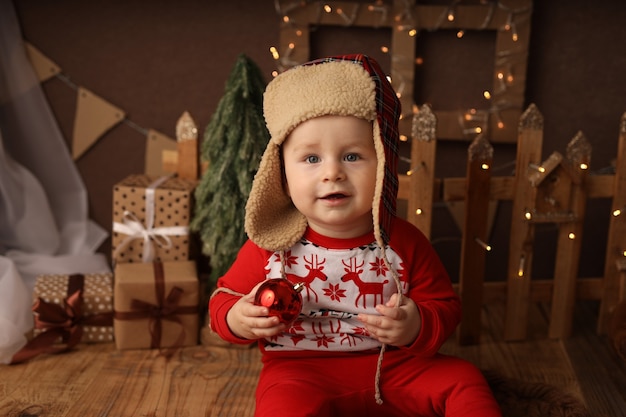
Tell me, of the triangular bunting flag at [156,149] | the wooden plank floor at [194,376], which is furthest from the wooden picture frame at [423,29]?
the wooden plank floor at [194,376]

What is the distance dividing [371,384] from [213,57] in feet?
4.61

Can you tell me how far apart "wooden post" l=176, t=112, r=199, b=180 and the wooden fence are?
0.66 m

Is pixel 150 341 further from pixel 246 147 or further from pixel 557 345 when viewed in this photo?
pixel 557 345

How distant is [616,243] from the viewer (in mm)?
2229

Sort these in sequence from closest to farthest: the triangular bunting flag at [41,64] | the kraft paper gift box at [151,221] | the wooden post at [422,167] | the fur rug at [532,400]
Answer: the fur rug at [532,400], the wooden post at [422,167], the kraft paper gift box at [151,221], the triangular bunting flag at [41,64]

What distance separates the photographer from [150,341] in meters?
2.15

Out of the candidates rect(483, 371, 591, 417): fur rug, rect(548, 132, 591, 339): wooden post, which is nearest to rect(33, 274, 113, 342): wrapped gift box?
rect(483, 371, 591, 417): fur rug

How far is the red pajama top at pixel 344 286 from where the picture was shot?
1594mm

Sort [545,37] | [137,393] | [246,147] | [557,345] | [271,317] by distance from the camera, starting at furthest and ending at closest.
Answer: [545,37] → [557,345] → [246,147] → [137,393] → [271,317]

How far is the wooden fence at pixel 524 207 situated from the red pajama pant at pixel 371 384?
1.89 ft

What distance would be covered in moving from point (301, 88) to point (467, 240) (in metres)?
0.90

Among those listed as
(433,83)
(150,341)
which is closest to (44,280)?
(150,341)

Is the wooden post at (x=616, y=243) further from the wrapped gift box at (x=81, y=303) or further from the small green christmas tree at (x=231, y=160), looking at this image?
the wrapped gift box at (x=81, y=303)

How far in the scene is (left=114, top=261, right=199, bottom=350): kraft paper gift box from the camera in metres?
2.10
